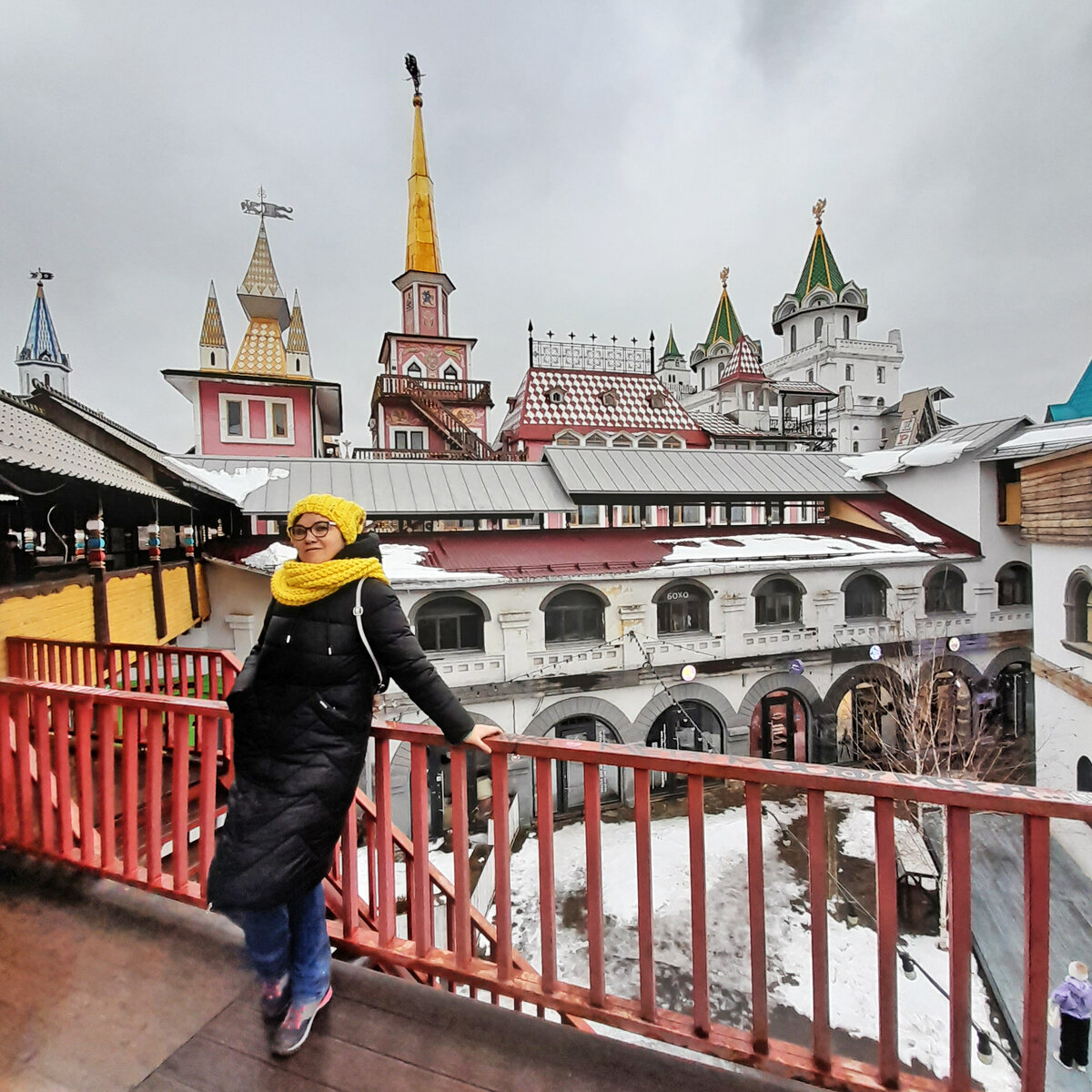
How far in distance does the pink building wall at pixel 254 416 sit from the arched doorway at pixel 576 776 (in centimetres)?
1427

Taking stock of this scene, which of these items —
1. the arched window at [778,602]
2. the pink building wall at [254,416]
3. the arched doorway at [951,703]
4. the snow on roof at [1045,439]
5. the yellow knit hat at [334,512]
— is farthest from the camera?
the pink building wall at [254,416]

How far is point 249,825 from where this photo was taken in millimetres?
2111

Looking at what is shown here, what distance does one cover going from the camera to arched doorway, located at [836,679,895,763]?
15281 millimetres

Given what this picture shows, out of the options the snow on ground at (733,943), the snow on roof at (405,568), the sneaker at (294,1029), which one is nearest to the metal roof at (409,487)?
the snow on roof at (405,568)

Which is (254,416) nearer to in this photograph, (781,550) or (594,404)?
(594,404)

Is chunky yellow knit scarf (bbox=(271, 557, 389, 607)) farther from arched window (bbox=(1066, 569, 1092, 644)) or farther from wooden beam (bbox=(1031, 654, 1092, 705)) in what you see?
arched window (bbox=(1066, 569, 1092, 644))

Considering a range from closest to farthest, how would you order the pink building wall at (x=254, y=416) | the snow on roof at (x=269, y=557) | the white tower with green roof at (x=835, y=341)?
the snow on roof at (x=269, y=557) → the pink building wall at (x=254, y=416) → the white tower with green roof at (x=835, y=341)

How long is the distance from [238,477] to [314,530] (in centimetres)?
1364

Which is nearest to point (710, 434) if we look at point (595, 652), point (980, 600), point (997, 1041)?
point (980, 600)

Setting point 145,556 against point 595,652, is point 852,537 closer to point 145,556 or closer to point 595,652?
point 595,652

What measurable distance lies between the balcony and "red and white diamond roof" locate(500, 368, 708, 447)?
3.22 meters

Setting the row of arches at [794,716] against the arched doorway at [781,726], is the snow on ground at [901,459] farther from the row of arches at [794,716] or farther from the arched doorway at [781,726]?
the arched doorway at [781,726]

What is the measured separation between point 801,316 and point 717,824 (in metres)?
48.1

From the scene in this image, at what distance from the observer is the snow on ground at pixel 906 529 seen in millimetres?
16281
